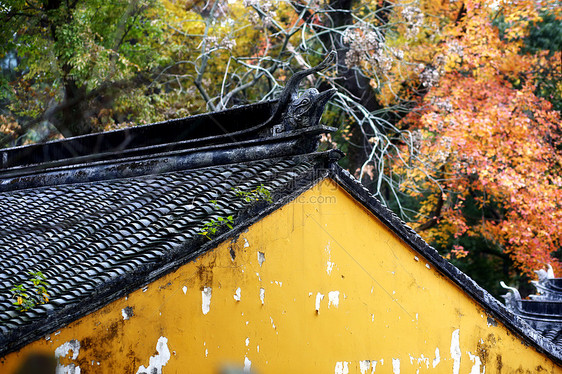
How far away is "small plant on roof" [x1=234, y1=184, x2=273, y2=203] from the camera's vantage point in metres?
4.21

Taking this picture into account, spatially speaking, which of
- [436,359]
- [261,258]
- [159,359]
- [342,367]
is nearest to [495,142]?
[436,359]

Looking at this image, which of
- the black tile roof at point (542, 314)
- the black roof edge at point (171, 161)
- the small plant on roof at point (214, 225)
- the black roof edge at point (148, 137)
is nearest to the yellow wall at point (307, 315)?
the small plant on roof at point (214, 225)

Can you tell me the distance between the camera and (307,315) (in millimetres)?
4438

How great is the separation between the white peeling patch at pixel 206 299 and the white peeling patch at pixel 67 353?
82cm

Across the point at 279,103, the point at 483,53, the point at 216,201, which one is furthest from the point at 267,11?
the point at 216,201

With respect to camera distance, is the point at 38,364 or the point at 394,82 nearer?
the point at 38,364

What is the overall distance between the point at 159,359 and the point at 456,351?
2.70 m

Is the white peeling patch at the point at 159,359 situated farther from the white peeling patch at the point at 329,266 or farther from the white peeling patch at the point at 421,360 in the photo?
the white peeling patch at the point at 421,360

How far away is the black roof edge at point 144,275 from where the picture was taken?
3.16m

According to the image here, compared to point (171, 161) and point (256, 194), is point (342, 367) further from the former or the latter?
point (171, 161)

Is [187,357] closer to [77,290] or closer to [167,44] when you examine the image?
[77,290]

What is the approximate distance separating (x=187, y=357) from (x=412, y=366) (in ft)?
6.76

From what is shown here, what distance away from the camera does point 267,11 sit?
1161 centimetres

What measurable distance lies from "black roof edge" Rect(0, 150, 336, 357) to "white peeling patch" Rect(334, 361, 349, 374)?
4.33 feet
